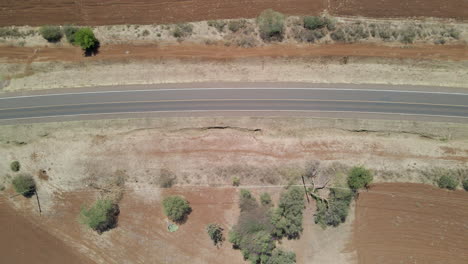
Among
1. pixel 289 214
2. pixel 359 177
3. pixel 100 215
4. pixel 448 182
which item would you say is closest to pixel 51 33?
pixel 100 215

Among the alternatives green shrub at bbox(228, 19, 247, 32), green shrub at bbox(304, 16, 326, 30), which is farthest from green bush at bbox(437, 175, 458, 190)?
green shrub at bbox(228, 19, 247, 32)

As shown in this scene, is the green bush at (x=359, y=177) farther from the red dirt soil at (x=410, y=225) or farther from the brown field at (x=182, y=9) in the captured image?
the brown field at (x=182, y=9)

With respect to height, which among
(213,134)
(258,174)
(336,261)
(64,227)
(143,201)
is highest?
(213,134)

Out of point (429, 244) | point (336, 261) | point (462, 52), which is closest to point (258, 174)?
point (336, 261)

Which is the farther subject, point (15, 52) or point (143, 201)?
point (15, 52)

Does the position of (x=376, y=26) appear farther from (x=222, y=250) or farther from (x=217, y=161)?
(x=222, y=250)

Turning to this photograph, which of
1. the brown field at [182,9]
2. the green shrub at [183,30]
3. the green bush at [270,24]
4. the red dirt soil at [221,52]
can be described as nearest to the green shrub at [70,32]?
the brown field at [182,9]

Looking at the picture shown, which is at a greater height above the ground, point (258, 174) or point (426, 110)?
point (426, 110)

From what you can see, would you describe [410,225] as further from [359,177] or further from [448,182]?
[359,177]
